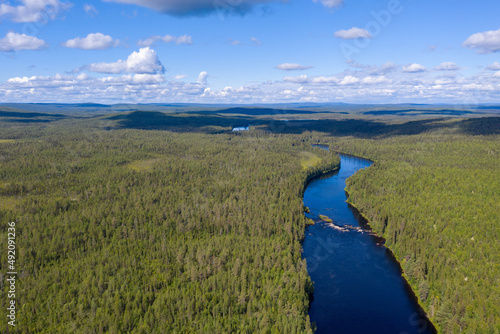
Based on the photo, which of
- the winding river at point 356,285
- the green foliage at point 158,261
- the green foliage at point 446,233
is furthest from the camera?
the winding river at point 356,285

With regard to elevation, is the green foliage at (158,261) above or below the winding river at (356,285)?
above

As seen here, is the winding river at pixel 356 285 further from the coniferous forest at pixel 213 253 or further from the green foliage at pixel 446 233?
the green foliage at pixel 446 233

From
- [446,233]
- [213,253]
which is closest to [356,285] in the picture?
[446,233]

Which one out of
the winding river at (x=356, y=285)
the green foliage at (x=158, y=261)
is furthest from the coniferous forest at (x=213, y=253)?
the winding river at (x=356, y=285)

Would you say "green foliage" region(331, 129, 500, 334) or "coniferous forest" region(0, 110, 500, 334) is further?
"green foliage" region(331, 129, 500, 334)

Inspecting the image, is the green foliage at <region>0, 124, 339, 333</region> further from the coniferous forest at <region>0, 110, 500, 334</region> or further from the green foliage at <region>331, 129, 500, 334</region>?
the green foliage at <region>331, 129, 500, 334</region>

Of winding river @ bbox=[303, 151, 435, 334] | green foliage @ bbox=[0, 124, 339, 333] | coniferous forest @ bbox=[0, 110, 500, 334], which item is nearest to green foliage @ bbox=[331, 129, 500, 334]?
coniferous forest @ bbox=[0, 110, 500, 334]

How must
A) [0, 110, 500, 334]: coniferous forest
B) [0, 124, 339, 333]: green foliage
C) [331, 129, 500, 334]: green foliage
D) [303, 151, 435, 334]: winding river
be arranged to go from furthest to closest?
1. [303, 151, 435, 334]: winding river
2. [331, 129, 500, 334]: green foliage
3. [0, 110, 500, 334]: coniferous forest
4. [0, 124, 339, 333]: green foliage

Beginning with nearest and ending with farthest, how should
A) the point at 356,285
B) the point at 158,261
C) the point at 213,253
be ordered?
the point at 356,285
the point at 158,261
the point at 213,253

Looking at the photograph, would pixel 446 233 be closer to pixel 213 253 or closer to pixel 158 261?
pixel 213 253
